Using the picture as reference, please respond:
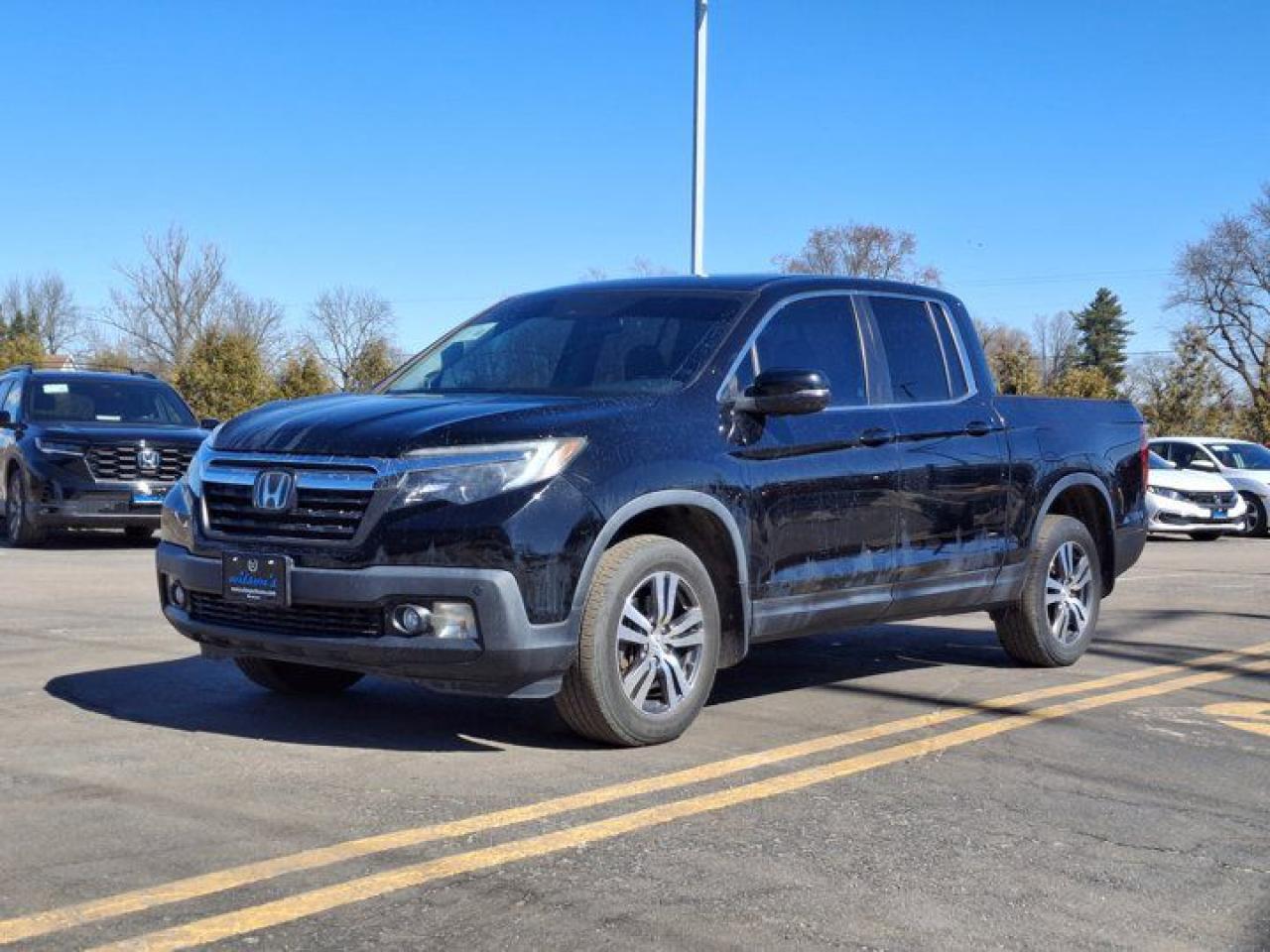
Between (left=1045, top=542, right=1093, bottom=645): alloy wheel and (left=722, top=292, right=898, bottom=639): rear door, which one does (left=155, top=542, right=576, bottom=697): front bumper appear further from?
(left=1045, top=542, right=1093, bottom=645): alloy wheel

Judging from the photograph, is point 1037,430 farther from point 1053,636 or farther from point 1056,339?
point 1056,339

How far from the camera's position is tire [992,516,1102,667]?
771 centimetres

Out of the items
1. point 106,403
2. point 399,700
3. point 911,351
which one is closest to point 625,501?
point 399,700

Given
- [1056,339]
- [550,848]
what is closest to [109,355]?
[1056,339]

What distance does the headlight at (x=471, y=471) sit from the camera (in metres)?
5.12

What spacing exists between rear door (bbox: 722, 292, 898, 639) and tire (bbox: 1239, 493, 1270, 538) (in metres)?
19.5

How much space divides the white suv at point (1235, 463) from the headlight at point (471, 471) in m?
20.5

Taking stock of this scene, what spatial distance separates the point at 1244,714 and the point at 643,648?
2957mm

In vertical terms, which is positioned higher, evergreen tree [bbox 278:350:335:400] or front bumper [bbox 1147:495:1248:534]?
evergreen tree [bbox 278:350:335:400]

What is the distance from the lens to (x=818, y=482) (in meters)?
6.20

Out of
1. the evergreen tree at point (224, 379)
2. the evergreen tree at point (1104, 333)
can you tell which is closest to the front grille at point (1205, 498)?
the evergreen tree at point (224, 379)

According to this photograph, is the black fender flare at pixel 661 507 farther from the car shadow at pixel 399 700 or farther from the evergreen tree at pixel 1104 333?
the evergreen tree at pixel 1104 333

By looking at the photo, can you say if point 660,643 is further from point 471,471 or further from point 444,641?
point 471,471

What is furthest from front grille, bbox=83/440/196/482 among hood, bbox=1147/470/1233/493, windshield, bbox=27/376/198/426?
hood, bbox=1147/470/1233/493
